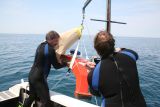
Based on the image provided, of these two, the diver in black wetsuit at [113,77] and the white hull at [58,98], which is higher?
the diver in black wetsuit at [113,77]

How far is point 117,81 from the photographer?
103 inches

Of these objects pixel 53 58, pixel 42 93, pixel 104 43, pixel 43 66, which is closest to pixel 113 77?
pixel 104 43

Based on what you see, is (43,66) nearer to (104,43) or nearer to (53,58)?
(53,58)

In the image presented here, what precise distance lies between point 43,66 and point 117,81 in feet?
6.96

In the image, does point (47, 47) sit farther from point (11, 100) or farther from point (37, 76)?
point (11, 100)

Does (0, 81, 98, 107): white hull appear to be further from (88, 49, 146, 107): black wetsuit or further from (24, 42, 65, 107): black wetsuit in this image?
(88, 49, 146, 107): black wetsuit

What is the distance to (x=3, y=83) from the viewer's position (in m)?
11.9

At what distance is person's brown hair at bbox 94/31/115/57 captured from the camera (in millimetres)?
2576

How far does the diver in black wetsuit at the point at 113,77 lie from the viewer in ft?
8.57

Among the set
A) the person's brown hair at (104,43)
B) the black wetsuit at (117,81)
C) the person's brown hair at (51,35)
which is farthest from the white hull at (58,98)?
the person's brown hair at (104,43)

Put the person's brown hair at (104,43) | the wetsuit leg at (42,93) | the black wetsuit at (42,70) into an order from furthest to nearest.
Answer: the wetsuit leg at (42,93) < the black wetsuit at (42,70) < the person's brown hair at (104,43)

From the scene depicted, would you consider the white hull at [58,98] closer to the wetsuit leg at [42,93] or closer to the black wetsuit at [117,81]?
the wetsuit leg at [42,93]

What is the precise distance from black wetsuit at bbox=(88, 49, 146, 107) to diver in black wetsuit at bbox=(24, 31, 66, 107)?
1755mm

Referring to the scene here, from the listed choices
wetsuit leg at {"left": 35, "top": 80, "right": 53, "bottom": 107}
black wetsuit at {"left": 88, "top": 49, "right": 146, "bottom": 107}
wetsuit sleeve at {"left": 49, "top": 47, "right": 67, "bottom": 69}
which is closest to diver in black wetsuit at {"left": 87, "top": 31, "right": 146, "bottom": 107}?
black wetsuit at {"left": 88, "top": 49, "right": 146, "bottom": 107}
